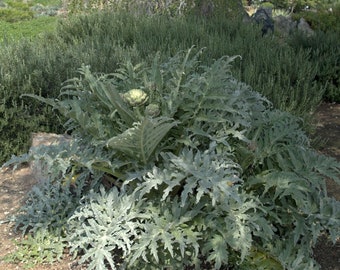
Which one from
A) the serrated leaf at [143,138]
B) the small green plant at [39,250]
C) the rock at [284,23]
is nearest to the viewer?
the serrated leaf at [143,138]

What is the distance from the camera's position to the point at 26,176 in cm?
458

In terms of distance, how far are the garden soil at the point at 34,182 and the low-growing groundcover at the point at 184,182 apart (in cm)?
16

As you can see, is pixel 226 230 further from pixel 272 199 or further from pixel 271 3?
pixel 271 3

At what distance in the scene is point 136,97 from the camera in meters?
3.15

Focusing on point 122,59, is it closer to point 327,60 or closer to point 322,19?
point 327,60

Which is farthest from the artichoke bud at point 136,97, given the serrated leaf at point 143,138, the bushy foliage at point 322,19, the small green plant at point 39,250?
the bushy foliage at point 322,19

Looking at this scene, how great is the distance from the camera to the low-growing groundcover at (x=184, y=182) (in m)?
2.88

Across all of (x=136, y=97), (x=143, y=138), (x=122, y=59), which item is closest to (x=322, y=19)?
(x=122, y=59)

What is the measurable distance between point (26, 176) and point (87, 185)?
1.04m

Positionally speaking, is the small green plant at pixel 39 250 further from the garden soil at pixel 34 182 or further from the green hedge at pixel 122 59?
the green hedge at pixel 122 59

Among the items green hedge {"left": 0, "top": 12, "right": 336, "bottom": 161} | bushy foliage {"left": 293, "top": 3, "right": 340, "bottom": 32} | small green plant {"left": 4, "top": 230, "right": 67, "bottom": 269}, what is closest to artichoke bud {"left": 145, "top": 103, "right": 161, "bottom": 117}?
small green plant {"left": 4, "top": 230, "right": 67, "bottom": 269}

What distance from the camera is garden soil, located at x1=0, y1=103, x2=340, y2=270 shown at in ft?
11.1

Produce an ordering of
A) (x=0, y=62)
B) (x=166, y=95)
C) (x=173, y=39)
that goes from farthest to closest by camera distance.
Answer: (x=173, y=39) < (x=0, y=62) < (x=166, y=95)

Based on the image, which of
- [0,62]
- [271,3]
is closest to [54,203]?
[0,62]
